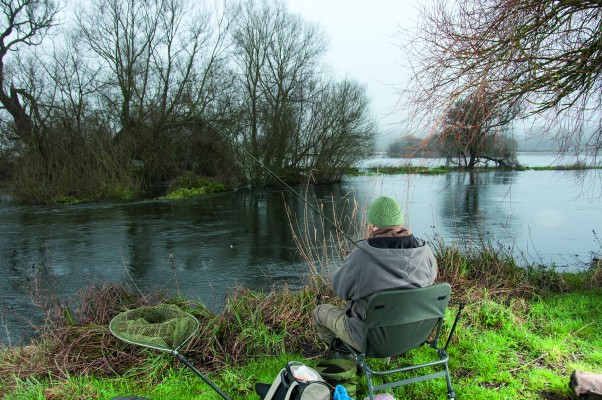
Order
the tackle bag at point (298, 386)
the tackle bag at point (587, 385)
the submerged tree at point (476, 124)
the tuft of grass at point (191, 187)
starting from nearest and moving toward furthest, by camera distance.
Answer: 1. the tackle bag at point (298, 386)
2. the tackle bag at point (587, 385)
3. the submerged tree at point (476, 124)
4. the tuft of grass at point (191, 187)

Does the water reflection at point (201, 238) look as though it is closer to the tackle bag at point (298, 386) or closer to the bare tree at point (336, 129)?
the tackle bag at point (298, 386)

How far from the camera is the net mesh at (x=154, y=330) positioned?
2.69 m

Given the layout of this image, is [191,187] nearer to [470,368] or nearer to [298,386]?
[470,368]

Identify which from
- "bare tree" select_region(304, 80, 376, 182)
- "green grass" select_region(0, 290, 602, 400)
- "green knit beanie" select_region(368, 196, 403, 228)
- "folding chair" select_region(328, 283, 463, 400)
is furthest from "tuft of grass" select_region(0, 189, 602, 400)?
"bare tree" select_region(304, 80, 376, 182)

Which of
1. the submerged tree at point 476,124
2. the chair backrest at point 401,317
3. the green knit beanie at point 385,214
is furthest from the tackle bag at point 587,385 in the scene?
the submerged tree at point 476,124

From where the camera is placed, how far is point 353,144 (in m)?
A: 31.0

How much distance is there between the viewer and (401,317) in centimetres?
250

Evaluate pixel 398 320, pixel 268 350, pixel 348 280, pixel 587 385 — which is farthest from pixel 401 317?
pixel 268 350

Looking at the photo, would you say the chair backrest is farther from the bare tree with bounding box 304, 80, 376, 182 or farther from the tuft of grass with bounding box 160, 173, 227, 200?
the bare tree with bounding box 304, 80, 376, 182

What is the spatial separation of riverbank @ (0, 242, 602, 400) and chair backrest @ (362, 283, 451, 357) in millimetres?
615

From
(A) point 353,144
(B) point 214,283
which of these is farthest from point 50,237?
(A) point 353,144

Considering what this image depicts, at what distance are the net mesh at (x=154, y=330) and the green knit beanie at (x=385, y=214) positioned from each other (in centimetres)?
136

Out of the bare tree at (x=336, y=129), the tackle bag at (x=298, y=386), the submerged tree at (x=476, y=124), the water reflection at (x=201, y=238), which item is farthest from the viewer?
the bare tree at (x=336, y=129)

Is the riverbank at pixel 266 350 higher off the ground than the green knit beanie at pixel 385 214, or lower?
lower
